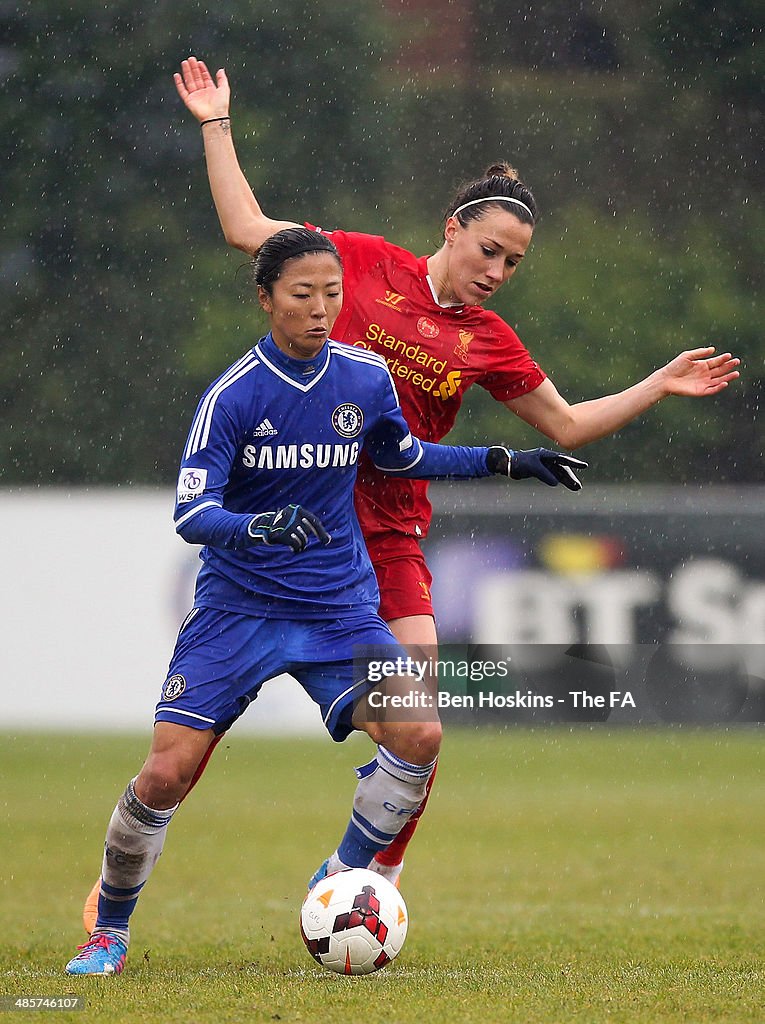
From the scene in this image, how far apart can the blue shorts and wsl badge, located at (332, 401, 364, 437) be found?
1.71ft

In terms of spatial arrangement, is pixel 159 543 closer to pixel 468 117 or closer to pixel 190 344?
pixel 190 344

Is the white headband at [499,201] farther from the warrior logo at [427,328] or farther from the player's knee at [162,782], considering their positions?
the player's knee at [162,782]

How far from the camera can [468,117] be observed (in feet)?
64.7

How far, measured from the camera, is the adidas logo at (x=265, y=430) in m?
4.65

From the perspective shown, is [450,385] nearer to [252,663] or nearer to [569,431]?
[569,431]

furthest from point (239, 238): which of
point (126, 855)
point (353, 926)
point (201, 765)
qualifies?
point (353, 926)

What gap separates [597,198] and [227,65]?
180 inches

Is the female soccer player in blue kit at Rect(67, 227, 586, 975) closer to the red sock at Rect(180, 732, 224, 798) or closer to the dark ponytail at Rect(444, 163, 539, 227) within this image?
the red sock at Rect(180, 732, 224, 798)

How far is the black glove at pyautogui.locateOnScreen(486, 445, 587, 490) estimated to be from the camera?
5.04 metres

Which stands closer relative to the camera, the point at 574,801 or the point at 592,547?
the point at 574,801

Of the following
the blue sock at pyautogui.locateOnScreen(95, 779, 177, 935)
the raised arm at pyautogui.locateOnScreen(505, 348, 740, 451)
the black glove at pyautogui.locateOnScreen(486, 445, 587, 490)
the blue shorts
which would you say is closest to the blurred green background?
the raised arm at pyautogui.locateOnScreen(505, 348, 740, 451)

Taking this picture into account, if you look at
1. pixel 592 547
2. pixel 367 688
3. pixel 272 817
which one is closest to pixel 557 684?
pixel 592 547

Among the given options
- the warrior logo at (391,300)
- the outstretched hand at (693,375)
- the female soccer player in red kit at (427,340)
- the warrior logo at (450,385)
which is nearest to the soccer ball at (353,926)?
the female soccer player in red kit at (427,340)

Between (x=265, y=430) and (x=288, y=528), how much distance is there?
1.56 feet
